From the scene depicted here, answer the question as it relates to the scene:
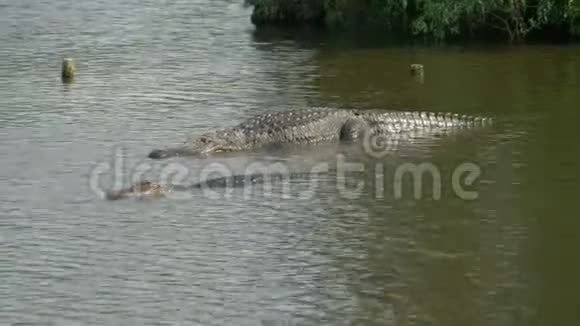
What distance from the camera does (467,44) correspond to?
3266 cm

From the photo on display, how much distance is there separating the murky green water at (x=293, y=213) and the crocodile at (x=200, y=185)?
41 cm

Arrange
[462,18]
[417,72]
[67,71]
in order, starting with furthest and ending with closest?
1. [462,18]
2. [67,71]
3. [417,72]

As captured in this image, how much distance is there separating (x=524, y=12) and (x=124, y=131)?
536 inches

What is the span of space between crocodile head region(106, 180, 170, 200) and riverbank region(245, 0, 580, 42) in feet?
48.0

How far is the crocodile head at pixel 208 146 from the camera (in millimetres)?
20797

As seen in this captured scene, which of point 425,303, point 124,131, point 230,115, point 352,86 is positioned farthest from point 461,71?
point 425,303

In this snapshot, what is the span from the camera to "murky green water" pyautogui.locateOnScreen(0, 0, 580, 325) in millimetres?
13898

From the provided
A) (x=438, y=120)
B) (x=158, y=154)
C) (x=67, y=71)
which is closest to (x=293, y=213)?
(x=158, y=154)

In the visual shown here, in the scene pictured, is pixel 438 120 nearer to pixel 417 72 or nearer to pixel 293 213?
pixel 417 72

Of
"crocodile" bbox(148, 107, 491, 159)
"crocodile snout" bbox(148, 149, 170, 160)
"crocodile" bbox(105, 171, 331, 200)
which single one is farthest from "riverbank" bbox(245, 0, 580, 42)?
"crocodile" bbox(105, 171, 331, 200)

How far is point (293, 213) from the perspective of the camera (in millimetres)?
17422

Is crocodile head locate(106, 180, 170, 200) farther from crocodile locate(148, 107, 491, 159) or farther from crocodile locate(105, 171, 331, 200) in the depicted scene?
crocodile locate(148, 107, 491, 159)

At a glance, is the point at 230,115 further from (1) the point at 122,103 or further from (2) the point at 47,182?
(2) the point at 47,182

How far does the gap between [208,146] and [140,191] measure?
2.94m
